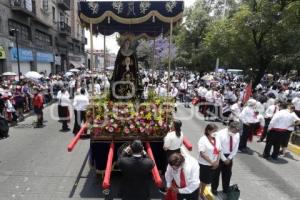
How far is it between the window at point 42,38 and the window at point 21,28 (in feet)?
7.83

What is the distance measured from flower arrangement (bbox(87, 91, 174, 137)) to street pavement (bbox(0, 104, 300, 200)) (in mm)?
1179

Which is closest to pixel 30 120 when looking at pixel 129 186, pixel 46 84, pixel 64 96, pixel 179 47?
pixel 64 96

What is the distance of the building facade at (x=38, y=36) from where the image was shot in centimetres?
2423

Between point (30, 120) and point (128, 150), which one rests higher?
point (128, 150)

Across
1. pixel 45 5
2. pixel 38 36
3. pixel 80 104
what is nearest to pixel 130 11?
pixel 80 104

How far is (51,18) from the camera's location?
37.0m

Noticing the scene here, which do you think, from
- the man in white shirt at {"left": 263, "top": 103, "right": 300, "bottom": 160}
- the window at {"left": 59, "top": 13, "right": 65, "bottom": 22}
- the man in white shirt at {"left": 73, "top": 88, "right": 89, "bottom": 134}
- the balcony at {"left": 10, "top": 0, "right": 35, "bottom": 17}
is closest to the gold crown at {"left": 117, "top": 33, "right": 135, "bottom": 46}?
the man in white shirt at {"left": 73, "top": 88, "right": 89, "bottom": 134}

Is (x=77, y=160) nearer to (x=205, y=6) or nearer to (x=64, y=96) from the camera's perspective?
(x=64, y=96)

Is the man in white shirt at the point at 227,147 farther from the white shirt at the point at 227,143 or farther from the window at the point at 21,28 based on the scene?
the window at the point at 21,28

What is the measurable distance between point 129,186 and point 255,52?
14530 mm

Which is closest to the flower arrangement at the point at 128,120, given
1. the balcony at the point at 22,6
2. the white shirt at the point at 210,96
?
the white shirt at the point at 210,96

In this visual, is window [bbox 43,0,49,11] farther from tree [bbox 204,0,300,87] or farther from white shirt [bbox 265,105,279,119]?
white shirt [bbox 265,105,279,119]

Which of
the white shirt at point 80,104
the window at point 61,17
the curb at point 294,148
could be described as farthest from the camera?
the window at point 61,17

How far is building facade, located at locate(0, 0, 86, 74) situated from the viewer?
Result: 24.2m
